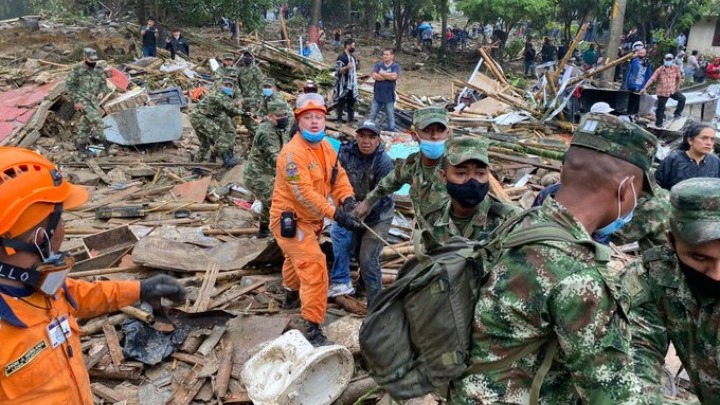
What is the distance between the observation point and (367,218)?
5.28 m

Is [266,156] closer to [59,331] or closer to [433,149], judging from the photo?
[433,149]

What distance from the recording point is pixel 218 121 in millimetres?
10625

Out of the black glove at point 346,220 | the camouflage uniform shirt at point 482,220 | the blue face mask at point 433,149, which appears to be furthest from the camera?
the black glove at point 346,220

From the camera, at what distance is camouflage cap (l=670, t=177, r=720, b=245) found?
2164mm

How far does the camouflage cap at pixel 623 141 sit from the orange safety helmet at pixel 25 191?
2.13 metres

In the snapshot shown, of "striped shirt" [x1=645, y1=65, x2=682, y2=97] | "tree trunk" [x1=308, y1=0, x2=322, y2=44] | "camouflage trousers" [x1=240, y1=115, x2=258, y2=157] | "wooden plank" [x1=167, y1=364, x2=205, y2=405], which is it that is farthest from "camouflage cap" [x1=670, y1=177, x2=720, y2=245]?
"tree trunk" [x1=308, y1=0, x2=322, y2=44]

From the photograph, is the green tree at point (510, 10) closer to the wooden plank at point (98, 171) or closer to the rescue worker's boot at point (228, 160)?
the rescue worker's boot at point (228, 160)

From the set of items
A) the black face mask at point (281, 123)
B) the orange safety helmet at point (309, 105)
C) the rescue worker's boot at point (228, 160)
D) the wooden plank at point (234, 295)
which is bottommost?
the wooden plank at point (234, 295)

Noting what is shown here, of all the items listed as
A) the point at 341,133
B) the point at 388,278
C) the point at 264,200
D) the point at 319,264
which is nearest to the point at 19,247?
the point at 319,264

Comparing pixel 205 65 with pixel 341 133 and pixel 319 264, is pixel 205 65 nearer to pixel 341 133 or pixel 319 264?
pixel 341 133

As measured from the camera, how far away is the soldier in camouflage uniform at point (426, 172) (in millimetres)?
4305

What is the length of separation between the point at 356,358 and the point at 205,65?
56.0 feet

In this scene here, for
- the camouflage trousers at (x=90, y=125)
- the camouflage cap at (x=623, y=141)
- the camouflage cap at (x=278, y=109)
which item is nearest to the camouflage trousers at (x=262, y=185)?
the camouflage cap at (x=278, y=109)

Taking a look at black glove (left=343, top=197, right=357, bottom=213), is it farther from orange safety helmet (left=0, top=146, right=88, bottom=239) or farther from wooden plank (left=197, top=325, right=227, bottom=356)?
orange safety helmet (left=0, top=146, right=88, bottom=239)
